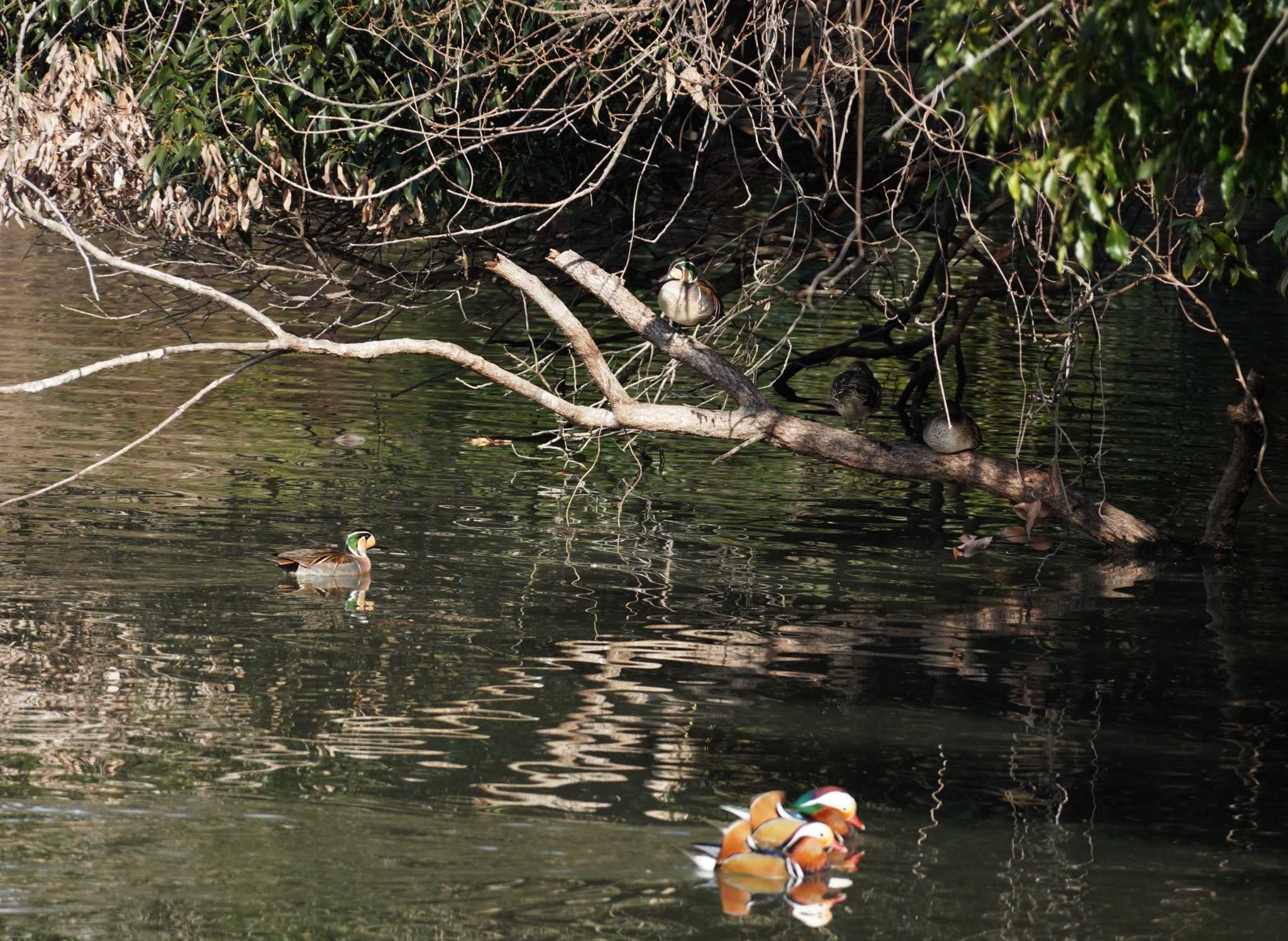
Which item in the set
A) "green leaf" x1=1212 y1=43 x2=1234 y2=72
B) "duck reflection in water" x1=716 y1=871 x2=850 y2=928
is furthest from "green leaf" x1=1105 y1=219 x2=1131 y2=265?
"duck reflection in water" x1=716 y1=871 x2=850 y2=928

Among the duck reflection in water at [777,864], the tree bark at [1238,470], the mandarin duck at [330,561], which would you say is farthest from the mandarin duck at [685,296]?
the duck reflection in water at [777,864]

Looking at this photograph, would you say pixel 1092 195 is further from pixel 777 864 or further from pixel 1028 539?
pixel 1028 539

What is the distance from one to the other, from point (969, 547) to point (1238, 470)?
184cm

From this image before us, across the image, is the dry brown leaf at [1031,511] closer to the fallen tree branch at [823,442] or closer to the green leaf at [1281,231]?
the fallen tree branch at [823,442]

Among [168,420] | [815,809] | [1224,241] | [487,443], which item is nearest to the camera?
[815,809]

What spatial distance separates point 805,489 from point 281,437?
453cm

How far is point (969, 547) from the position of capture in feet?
42.5

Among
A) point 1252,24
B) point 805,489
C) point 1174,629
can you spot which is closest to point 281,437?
point 805,489

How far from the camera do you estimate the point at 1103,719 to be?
9.25m

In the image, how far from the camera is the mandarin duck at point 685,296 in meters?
12.3

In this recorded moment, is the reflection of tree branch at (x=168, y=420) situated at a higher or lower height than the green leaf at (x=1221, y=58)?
lower

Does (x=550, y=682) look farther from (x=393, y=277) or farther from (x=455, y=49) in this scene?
(x=393, y=277)

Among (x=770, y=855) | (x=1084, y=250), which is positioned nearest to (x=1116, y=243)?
(x=1084, y=250)

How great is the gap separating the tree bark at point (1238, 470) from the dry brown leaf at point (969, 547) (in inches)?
59.7
